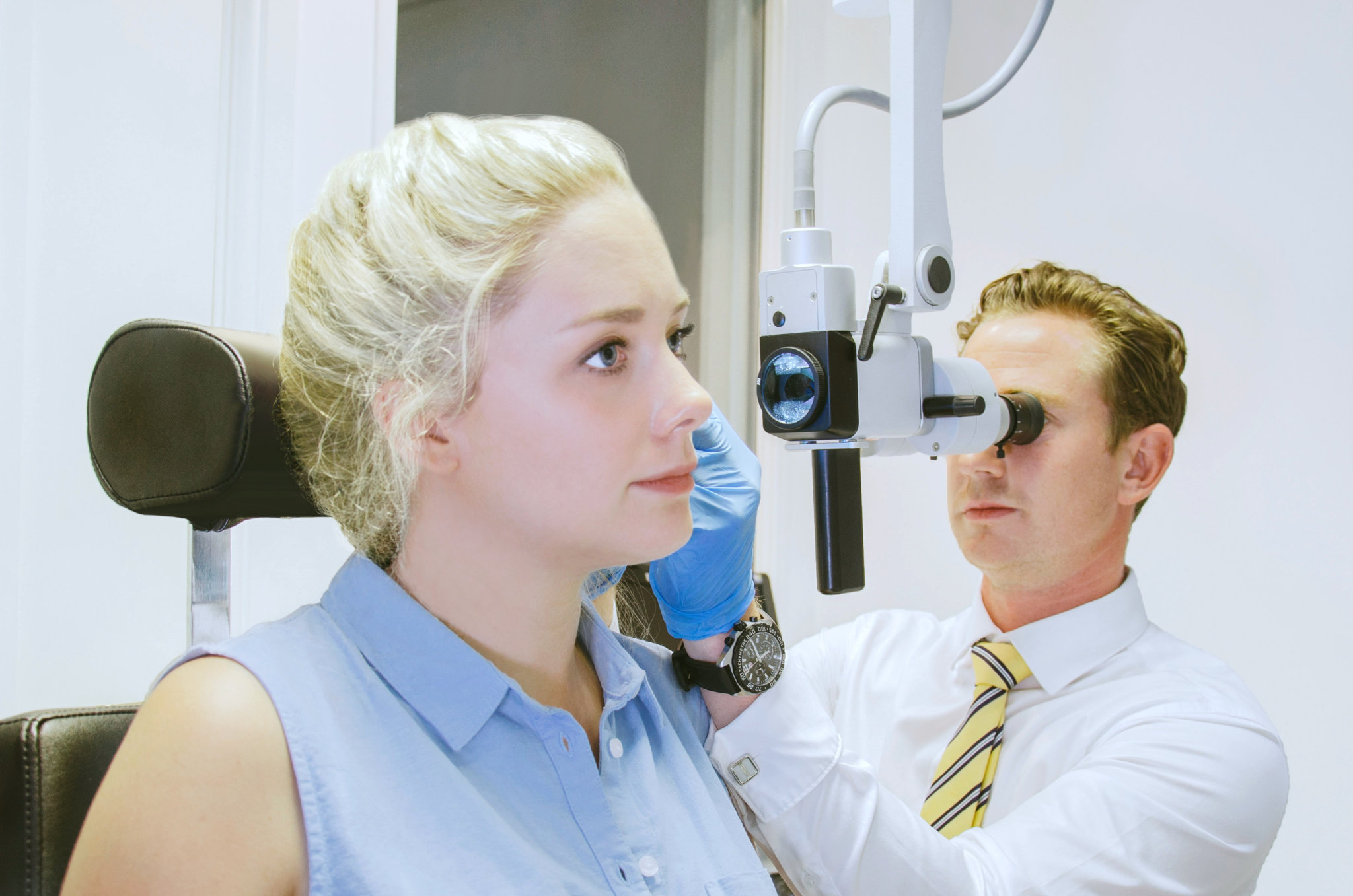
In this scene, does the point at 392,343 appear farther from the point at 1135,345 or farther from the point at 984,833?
the point at 1135,345

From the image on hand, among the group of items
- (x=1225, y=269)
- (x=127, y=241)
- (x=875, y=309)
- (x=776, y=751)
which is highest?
(x=1225, y=269)

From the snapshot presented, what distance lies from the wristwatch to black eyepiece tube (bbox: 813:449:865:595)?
0.09 m

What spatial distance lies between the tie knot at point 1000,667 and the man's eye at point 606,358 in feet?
2.88

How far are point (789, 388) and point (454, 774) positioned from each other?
1.46 feet

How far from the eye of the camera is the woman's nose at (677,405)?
777 mm

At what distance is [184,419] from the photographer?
78cm

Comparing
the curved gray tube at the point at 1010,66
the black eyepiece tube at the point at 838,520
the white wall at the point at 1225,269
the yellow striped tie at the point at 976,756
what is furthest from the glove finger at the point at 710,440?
the white wall at the point at 1225,269

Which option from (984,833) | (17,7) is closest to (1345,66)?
(984,833)

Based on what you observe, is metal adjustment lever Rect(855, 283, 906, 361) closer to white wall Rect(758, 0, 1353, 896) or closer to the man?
the man

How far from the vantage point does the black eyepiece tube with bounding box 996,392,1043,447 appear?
1.19 m

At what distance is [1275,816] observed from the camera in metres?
1.23

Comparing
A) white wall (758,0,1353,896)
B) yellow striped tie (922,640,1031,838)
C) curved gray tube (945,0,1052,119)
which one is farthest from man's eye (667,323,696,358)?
white wall (758,0,1353,896)

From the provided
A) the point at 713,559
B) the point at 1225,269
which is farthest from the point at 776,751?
the point at 1225,269

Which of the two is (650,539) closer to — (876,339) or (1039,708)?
(876,339)
